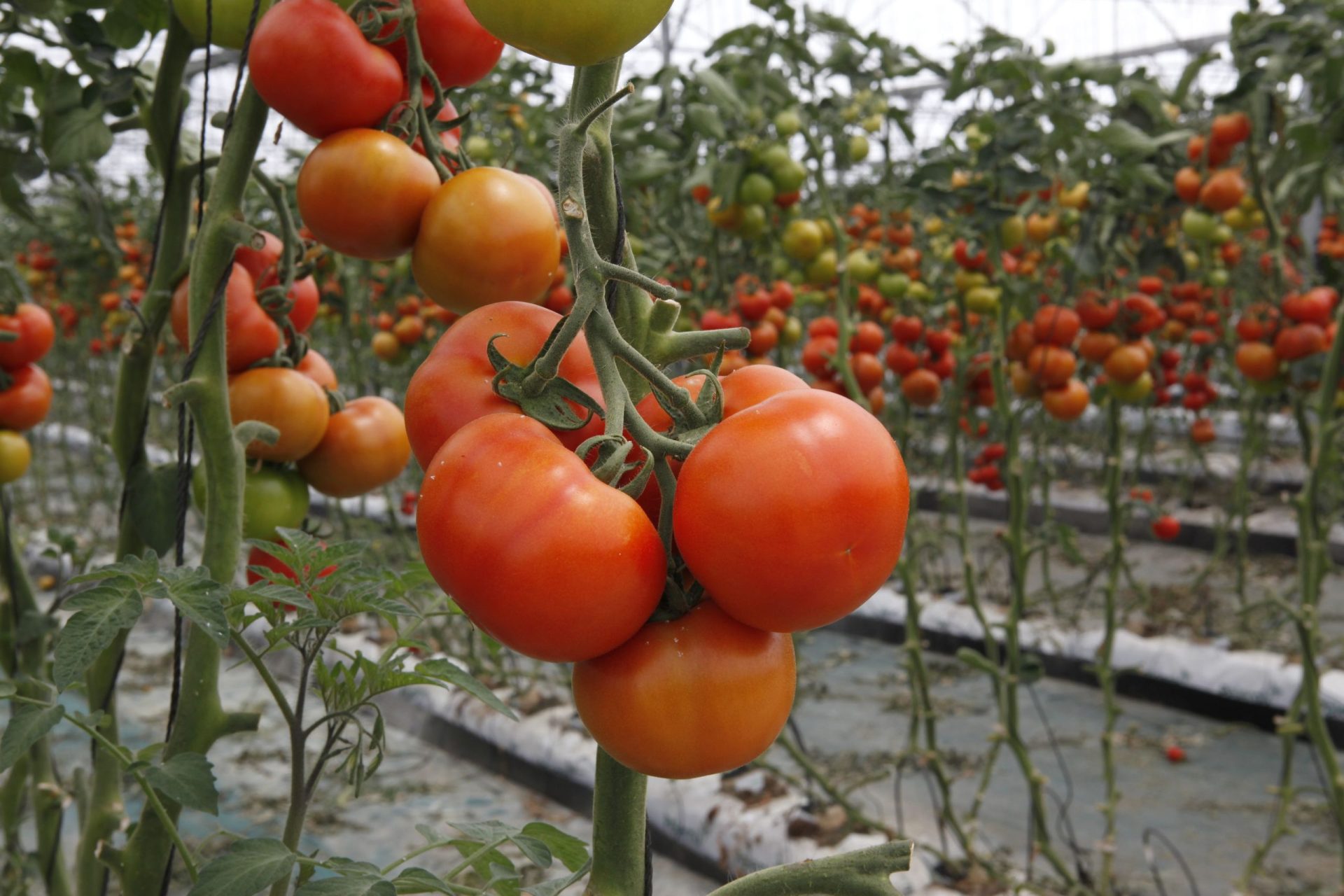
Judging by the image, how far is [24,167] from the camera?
3.61 feet

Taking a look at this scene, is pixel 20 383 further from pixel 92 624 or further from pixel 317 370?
pixel 92 624

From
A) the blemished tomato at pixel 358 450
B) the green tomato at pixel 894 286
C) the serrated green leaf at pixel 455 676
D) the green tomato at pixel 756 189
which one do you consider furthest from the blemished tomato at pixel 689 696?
the green tomato at pixel 894 286

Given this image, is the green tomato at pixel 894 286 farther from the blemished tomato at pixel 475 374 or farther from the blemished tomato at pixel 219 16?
the blemished tomato at pixel 475 374

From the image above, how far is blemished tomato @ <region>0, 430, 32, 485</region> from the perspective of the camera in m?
1.13

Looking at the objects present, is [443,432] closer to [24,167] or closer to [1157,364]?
[24,167]

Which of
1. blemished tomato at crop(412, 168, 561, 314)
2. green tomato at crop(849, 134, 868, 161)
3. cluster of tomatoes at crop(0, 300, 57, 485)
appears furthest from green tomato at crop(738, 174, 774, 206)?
blemished tomato at crop(412, 168, 561, 314)

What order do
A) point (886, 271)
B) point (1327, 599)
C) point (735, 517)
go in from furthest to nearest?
point (1327, 599) → point (886, 271) → point (735, 517)

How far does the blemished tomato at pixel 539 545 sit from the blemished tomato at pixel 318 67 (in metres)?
0.33

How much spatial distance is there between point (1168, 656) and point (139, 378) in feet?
9.65

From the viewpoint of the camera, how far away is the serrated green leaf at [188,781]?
0.53m

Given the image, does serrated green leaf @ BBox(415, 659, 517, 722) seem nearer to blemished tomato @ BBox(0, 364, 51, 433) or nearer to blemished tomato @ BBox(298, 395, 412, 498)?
blemished tomato @ BBox(298, 395, 412, 498)

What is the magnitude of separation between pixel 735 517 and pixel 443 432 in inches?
6.2

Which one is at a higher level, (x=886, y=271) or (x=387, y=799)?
(x=886, y=271)

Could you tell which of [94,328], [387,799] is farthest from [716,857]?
[94,328]
